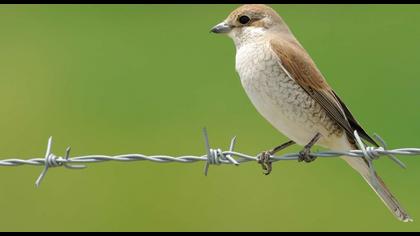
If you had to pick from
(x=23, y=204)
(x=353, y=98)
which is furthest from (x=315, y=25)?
(x=23, y=204)

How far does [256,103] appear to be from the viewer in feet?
21.6

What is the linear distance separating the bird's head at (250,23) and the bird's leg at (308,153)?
3.26 feet

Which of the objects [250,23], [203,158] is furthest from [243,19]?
[203,158]

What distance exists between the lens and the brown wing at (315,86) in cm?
652

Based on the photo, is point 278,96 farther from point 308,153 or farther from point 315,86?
point 308,153

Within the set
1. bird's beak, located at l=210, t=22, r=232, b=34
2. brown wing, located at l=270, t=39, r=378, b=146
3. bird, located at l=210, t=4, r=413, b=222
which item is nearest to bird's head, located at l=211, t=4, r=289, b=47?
bird's beak, located at l=210, t=22, r=232, b=34

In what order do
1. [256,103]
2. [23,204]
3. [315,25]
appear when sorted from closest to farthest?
[256,103]
[23,204]
[315,25]

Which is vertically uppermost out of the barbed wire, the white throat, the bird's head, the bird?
the bird's head

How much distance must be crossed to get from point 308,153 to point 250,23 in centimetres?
141

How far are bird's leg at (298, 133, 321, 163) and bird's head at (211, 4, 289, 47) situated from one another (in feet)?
3.26

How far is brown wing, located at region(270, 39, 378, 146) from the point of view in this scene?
6.52 m

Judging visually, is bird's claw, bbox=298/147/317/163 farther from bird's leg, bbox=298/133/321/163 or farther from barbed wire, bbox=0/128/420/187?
barbed wire, bbox=0/128/420/187

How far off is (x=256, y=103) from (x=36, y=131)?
15.3ft

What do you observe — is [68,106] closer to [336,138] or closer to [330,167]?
[330,167]
